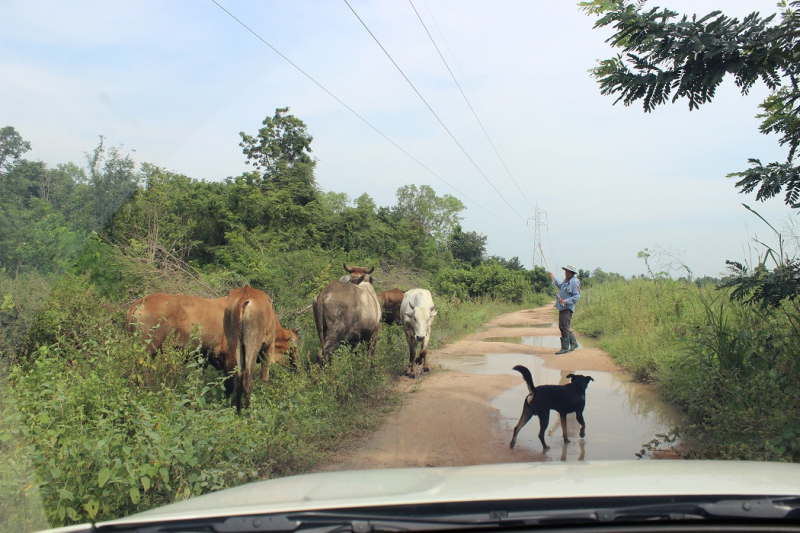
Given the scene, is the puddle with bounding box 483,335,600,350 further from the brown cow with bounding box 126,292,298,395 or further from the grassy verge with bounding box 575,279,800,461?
the brown cow with bounding box 126,292,298,395

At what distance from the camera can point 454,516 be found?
1767mm

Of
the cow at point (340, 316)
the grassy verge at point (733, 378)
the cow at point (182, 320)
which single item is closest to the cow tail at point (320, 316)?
the cow at point (340, 316)

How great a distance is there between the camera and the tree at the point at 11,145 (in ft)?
57.1

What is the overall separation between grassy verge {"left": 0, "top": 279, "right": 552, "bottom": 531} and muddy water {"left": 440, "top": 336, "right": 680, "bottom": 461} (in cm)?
180

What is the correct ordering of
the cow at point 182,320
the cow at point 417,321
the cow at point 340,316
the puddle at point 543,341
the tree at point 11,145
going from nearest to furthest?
the cow at point 182,320
the cow at point 340,316
the cow at point 417,321
the puddle at point 543,341
the tree at point 11,145

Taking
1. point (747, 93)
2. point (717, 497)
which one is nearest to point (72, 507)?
point (717, 497)

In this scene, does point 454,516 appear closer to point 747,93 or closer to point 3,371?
point 747,93

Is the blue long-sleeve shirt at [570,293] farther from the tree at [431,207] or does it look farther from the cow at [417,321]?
the tree at [431,207]

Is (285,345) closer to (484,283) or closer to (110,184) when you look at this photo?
(110,184)

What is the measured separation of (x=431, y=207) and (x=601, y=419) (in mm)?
49658

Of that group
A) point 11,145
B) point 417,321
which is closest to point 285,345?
point 417,321

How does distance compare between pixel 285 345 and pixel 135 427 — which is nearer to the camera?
pixel 135 427

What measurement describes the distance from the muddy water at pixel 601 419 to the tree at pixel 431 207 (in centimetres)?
4533

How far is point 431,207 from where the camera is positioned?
186ft
